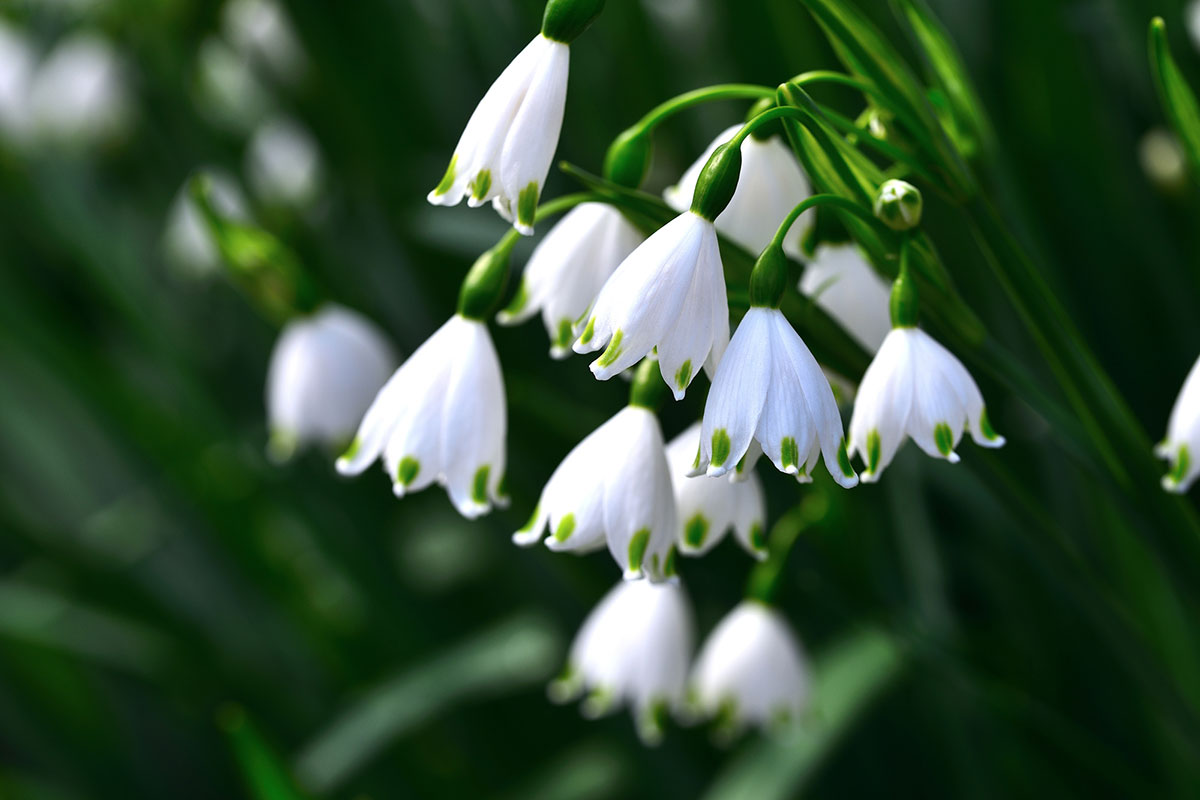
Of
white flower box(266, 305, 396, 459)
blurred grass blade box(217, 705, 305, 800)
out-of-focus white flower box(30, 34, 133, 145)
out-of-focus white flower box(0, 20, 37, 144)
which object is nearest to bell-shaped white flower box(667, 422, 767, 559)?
blurred grass blade box(217, 705, 305, 800)

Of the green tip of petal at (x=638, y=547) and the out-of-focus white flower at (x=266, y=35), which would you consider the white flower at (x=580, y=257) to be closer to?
the green tip of petal at (x=638, y=547)

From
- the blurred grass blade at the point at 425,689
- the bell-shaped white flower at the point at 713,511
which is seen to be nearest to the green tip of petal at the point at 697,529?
the bell-shaped white flower at the point at 713,511

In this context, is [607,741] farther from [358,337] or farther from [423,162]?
[423,162]

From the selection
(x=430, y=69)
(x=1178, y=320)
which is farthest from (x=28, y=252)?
(x=1178, y=320)

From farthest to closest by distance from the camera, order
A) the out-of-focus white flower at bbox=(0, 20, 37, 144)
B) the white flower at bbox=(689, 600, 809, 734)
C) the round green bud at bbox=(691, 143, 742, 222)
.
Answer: the out-of-focus white flower at bbox=(0, 20, 37, 144) → the white flower at bbox=(689, 600, 809, 734) → the round green bud at bbox=(691, 143, 742, 222)

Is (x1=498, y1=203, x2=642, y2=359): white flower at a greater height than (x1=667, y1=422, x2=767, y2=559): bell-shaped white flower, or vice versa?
(x1=498, y1=203, x2=642, y2=359): white flower

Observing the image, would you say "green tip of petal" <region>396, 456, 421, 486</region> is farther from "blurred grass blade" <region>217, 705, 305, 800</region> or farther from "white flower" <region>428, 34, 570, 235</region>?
"blurred grass blade" <region>217, 705, 305, 800</region>
